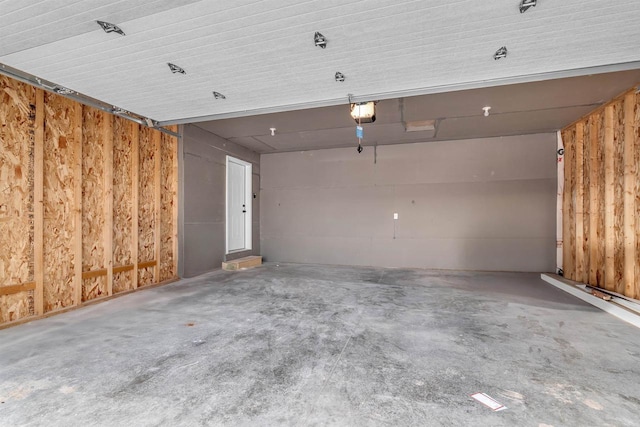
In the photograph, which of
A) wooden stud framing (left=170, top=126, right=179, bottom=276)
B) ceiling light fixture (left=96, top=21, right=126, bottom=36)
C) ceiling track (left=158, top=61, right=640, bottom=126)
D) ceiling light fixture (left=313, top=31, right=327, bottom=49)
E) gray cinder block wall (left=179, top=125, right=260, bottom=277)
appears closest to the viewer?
ceiling light fixture (left=96, top=21, right=126, bottom=36)

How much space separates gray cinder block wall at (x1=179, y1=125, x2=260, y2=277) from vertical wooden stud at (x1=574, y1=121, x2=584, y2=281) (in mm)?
6364

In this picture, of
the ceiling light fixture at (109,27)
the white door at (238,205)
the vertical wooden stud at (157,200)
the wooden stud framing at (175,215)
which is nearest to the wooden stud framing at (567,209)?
the white door at (238,205)

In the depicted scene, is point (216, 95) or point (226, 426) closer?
point (226, 426)

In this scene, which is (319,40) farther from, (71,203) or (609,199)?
(609,199)

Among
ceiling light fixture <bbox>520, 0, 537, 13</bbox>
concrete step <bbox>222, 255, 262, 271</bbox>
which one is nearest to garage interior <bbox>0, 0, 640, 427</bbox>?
ceiling light fixture <bbox>520, 0, 537, 13</bbox>

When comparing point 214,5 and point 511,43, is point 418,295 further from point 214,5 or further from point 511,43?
point 214,5

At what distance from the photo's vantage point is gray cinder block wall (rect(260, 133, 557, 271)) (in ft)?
19.0

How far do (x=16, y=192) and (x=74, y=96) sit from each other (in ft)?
3.95

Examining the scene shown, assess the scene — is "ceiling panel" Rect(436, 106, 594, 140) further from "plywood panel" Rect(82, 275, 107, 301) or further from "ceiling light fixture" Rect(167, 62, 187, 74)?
"plywood panel" Rect(82, 275, 107, 301)

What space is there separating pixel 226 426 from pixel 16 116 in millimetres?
3661

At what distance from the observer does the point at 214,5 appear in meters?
1.92

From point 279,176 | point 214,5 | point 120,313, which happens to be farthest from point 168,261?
point 214,5

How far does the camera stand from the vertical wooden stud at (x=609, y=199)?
3.92m

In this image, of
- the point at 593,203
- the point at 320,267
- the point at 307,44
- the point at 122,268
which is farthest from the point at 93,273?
the point at 593,203
